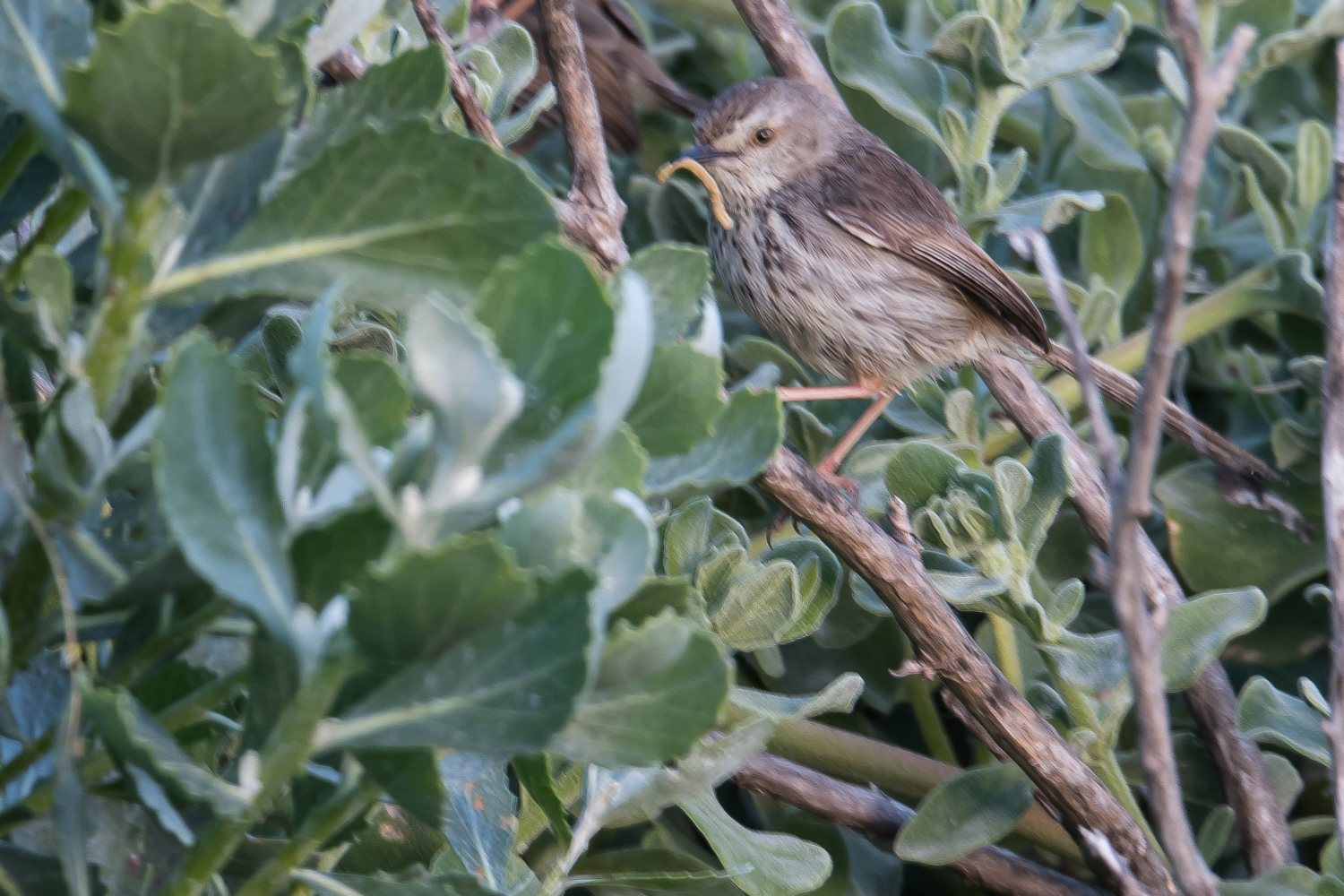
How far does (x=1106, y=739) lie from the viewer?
5.59 feet

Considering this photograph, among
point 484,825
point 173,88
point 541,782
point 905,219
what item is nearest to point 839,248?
point 905,219

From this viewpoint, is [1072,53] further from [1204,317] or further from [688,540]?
[688,540]

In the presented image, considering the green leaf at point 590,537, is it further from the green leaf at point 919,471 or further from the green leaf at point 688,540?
the green leaf at point 919,471

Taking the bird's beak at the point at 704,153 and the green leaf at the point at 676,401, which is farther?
the bird's beak at the point at 704,153

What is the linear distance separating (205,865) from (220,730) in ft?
0.62

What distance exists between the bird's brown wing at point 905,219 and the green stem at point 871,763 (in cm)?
118

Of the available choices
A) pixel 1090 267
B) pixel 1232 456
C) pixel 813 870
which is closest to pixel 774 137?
pixel 1090 267

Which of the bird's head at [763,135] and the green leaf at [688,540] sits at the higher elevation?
the green leaf at [688,540]

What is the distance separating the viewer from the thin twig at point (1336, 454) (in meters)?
1.30

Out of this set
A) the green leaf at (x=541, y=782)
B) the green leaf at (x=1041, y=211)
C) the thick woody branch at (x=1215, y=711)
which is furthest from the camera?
the green leaf at (x=1041, y=211)

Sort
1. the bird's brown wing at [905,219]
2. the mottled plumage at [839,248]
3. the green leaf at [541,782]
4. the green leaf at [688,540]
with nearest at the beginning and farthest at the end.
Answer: the green leaf at [541,782]
the green leaf at [688,540]
the bird's brown wing at [905,219]
the mottled plumage at [839,248]

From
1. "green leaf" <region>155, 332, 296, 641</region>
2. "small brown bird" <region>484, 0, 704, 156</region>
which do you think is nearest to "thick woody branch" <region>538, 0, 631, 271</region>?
"green leaf" <region>155, 332, 296, 641</region>

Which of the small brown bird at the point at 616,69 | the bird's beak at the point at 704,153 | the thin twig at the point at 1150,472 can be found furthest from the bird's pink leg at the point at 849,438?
the thin twig at the point at 1150,472

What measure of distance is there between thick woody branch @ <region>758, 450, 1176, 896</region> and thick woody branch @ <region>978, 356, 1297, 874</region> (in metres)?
0.33
